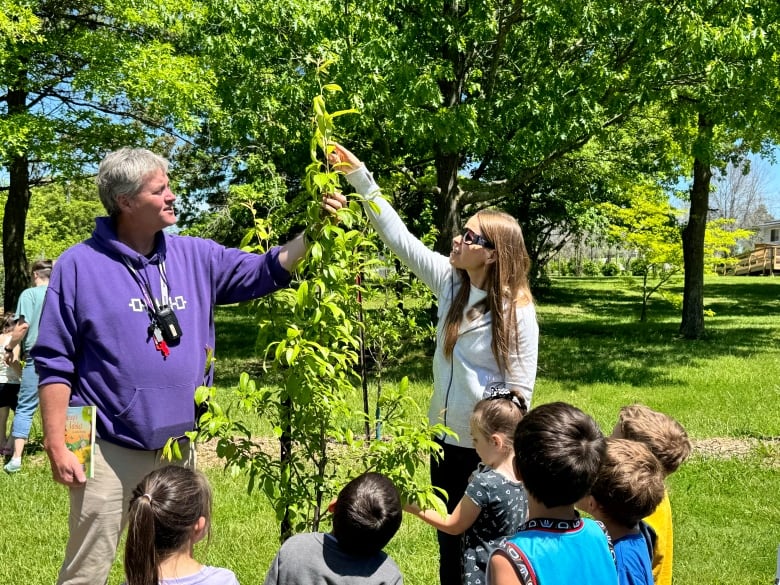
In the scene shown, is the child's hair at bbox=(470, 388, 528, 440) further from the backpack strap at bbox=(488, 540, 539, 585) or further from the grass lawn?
the grass lawn

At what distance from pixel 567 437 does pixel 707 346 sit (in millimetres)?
14535

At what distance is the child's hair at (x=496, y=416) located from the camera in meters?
2.71

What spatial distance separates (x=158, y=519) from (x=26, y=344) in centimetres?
490

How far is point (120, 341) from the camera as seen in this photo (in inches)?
97.7

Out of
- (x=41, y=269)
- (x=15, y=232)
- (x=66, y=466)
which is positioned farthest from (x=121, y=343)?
(x=15, y=232)

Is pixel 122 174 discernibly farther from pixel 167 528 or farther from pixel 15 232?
pixel 15 232

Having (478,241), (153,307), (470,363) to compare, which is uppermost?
(478,241)

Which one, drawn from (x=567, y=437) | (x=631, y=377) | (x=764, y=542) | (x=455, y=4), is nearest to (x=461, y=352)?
(x=567, y=437)

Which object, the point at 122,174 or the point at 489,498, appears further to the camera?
the point at 489,498

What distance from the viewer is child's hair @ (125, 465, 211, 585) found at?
1.98 m

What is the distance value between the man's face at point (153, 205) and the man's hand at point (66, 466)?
0.83 meters

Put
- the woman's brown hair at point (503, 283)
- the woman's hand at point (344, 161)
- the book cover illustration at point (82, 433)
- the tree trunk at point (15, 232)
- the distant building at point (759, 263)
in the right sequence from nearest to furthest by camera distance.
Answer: the book cover illustration at point (82, 433) < the woman's hand at point (344, 161) < the woman's brown hair at point (503, 283) < the tree trunk at point (15, 232) < the distant building at point (759, 263)

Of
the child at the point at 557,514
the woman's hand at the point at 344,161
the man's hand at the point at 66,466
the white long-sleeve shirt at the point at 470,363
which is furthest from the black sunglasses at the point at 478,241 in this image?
the man's hand at the point at 66,466

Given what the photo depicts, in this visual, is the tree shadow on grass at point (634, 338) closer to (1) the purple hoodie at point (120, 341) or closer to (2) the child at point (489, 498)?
(2) the child at point (489, 498)
